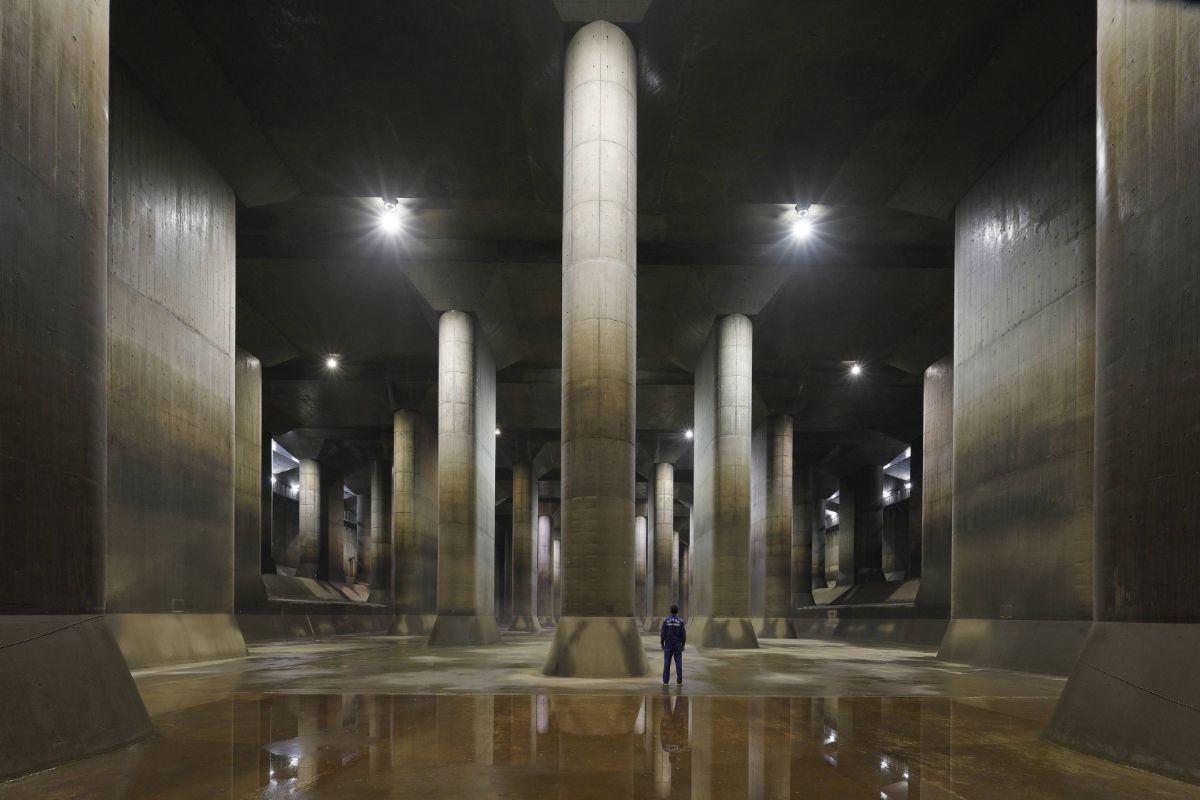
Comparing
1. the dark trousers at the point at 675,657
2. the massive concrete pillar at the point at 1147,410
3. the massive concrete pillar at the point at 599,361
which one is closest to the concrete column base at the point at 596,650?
the massive concrete pillar at the point at 599,361

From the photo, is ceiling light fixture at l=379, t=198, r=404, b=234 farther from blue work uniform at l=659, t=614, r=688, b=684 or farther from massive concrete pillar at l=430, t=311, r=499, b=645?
blue work uniform at l=659, t=614, r=688, b=684

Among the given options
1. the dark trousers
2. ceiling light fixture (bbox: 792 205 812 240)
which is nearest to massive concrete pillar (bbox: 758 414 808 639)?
ceiling light fixture (bbox: 792 205 812 240)

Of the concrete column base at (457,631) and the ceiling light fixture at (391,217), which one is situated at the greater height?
the ceiling light fixture at (391,217)

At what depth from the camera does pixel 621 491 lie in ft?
47.4

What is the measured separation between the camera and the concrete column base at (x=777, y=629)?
3631 centimetres

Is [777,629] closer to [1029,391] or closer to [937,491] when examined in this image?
[937,491]

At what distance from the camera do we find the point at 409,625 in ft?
117

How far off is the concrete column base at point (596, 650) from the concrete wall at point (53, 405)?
7324mm

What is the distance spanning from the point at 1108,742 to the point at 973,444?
532 inches

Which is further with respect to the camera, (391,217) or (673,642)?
(391,217)

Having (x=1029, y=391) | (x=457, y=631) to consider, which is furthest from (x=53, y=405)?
(x=457, y=631)

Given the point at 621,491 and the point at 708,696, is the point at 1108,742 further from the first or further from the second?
the point at 621,491

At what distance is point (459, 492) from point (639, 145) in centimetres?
1257

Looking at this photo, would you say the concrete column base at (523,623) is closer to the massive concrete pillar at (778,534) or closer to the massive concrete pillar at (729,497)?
the massive concrete pillar at (778,534)
